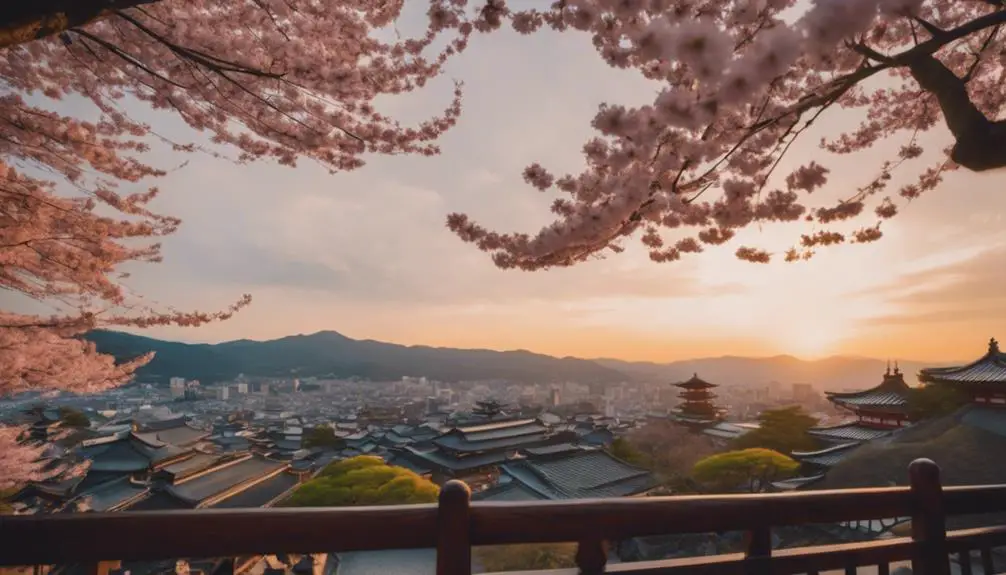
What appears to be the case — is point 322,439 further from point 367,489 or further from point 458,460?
point 367,489

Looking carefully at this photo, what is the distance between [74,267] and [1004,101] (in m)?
9.61

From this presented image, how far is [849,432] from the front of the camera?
21.9 m

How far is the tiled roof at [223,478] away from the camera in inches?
703

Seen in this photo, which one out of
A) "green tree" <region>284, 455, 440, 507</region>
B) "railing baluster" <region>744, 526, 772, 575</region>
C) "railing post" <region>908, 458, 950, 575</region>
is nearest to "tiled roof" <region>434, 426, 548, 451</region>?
"green tree" <region>284, 455, 440, 507</region>

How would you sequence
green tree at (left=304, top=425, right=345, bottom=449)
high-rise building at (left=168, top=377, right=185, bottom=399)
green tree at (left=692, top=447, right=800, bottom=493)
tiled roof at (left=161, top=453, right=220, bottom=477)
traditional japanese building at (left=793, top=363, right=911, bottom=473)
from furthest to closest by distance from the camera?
high-rise building at (left=168, top=377, right=185, bottom=399) < green tree at (left=304, top=425, right=345, bottom=449) < tiled roof at (left=161, top=453, right=220, bottom=477) < traditional japanese building at (left=793, top=363, right=911, bottom=473) < green tree at (left=692, top=447, right=800, bottom=493)

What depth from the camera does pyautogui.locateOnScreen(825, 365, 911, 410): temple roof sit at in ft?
68.1

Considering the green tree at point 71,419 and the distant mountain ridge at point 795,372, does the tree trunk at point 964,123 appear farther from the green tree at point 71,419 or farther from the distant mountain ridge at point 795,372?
the distant mountain ridge at point 795,372

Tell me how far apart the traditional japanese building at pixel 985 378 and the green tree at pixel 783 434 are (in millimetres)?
8779

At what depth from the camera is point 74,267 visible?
471cm

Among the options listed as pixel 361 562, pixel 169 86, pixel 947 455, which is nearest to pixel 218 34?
pixel 169 86

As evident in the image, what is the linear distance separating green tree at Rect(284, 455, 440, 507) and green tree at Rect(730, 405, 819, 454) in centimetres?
1708

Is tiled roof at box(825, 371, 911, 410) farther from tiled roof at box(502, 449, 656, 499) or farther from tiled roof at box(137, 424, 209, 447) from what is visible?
tiled roof at box(137, 424, 209, 447)

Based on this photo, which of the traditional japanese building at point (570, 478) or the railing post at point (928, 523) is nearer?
the railing post at point (928, 523)

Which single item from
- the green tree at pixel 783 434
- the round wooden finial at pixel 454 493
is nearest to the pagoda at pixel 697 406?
the green tree at pixel 783 434
